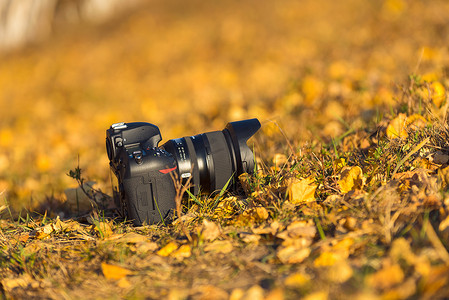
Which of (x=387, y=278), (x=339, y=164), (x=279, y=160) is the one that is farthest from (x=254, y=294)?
(x=279, y=160)

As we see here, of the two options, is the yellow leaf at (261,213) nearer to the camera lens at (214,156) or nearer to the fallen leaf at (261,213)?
the fallen leaf at (261,213)

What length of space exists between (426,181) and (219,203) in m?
1.00

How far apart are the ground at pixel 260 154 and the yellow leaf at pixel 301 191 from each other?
10mm

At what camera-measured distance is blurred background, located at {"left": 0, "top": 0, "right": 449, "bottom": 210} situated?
372 cm

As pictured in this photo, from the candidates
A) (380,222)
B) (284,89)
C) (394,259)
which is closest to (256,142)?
(284,89)

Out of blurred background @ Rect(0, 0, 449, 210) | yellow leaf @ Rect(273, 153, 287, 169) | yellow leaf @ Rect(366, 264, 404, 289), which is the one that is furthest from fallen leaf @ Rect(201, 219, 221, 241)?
blurred background @ Rect(0, 0, 449, 210)

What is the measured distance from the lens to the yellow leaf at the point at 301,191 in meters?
2.02

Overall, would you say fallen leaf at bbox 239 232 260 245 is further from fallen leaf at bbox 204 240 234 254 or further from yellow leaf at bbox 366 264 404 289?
yellow leaf at bbox 366 264 404 289

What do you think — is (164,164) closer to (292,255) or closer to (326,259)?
(292,255)

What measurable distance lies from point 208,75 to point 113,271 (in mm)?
4295

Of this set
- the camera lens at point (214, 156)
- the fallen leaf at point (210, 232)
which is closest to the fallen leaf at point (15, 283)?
the fallen leaf at point (210, 232)

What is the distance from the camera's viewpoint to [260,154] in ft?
9.20

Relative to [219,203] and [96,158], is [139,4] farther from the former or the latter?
[219,203]

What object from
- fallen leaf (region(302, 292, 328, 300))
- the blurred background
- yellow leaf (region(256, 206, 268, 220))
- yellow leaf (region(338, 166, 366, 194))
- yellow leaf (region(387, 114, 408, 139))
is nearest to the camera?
fallen leaf (region(302, 292, 328, 300))
